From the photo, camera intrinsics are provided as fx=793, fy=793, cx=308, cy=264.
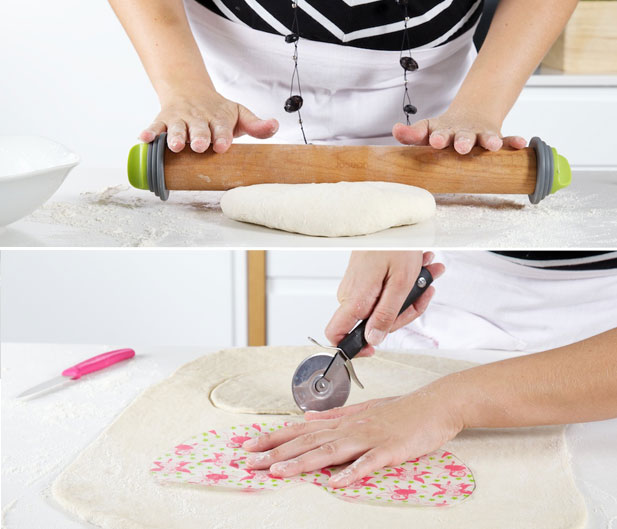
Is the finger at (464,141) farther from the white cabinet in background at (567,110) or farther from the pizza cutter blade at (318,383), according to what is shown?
the white cabinet in background at (567,110)

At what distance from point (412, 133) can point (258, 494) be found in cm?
37

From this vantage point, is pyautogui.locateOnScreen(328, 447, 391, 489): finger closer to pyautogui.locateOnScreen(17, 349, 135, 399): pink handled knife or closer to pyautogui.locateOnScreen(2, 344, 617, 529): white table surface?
pyautogui.locateOnScreen(2, 344, 617, 529): white table surface

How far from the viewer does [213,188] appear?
0.76m

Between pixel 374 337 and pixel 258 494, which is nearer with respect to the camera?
Result: pixel 258 494

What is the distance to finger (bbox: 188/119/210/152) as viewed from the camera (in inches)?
29.1

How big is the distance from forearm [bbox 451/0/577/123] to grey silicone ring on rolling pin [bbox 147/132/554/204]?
0.20m

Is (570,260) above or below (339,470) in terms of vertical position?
above

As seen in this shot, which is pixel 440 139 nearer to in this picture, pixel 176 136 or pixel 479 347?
pixel 176 136

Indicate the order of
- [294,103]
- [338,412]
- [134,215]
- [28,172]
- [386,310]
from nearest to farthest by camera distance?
1. [28,172]
2. [134,215]
3. [338,412]
4. [386,310]
5. [294,103]

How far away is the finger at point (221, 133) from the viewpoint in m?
0.75

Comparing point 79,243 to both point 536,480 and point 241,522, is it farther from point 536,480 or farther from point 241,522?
point 536,480

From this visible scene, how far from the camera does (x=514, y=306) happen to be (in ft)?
3.79

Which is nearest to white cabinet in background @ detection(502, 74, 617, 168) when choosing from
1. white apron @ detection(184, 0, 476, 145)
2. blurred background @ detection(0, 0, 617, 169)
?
blurred background @ detection(0, 0, 617, 169)

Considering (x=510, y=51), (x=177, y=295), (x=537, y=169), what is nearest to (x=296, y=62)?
(x=510, y=51)
